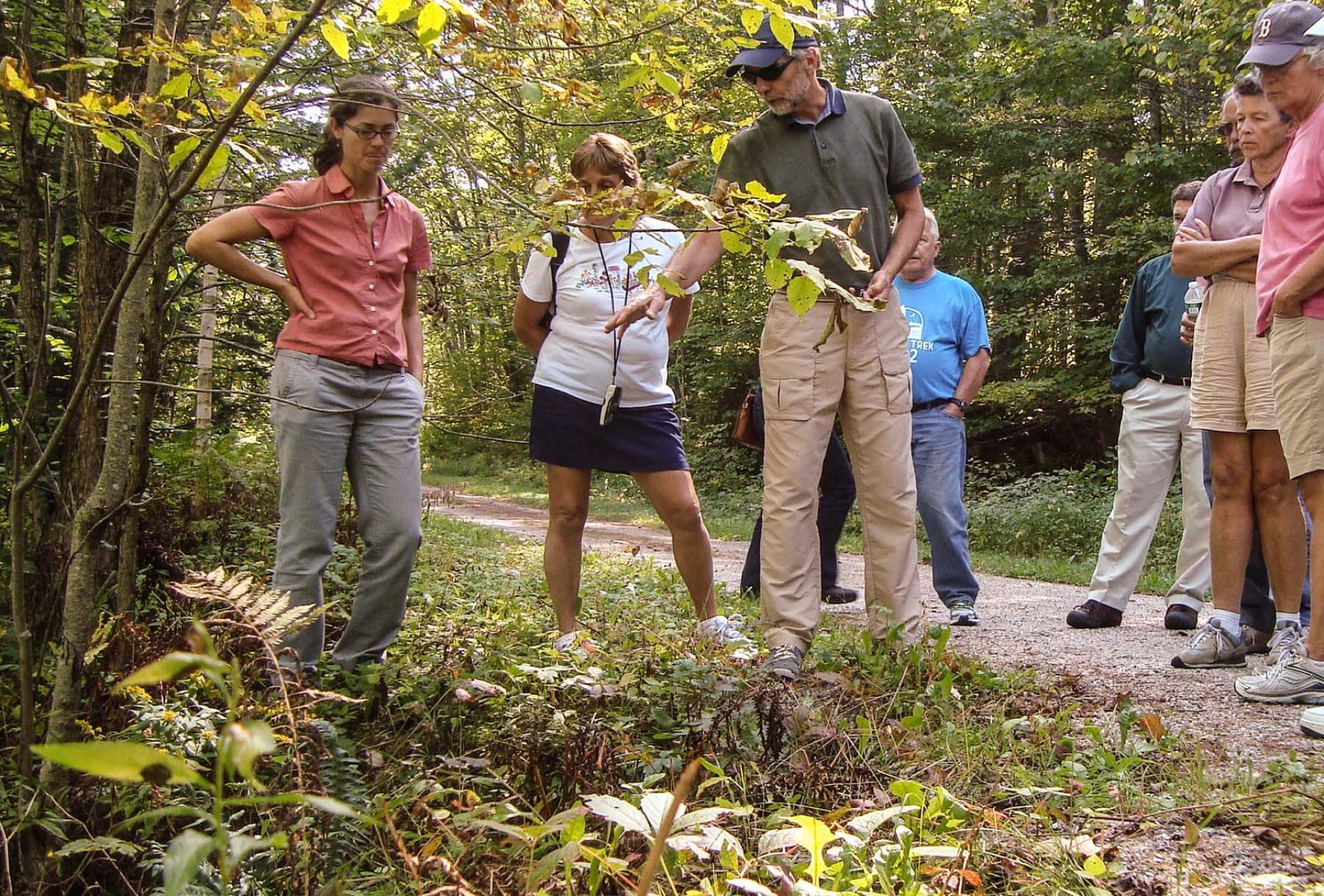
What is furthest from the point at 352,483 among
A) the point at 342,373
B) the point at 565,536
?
the point at 565,536

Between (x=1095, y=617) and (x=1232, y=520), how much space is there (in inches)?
51.1

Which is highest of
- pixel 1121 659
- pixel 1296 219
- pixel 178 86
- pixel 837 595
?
pixel 1296 219

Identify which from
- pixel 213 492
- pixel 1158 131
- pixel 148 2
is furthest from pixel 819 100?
pixel 1158 131

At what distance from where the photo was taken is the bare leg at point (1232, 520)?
4230 mm

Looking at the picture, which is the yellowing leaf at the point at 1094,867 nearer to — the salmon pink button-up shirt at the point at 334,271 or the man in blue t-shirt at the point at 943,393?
the salmon pink button-up shirt at the point at 334,271

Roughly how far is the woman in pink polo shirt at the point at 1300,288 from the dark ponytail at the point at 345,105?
289 centimetres

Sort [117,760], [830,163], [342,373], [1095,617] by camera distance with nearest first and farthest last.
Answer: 1. [117,760]
2. [342,373]
3. [830,163]
4. [1095,617]

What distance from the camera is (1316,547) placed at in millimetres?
3516

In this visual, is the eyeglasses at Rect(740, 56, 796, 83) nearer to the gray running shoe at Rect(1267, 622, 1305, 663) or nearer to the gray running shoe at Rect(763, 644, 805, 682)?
the gray running shoe at Rect(763, 644, 805, 682)

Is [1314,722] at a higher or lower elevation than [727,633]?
higher

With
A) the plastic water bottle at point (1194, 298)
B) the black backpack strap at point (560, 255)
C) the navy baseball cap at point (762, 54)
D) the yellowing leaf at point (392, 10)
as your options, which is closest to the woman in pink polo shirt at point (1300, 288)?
the plastic water bottle at point (1194, 298)

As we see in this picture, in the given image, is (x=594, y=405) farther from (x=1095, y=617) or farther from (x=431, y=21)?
(x=1095, y=617)

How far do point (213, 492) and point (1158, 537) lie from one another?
346 inches

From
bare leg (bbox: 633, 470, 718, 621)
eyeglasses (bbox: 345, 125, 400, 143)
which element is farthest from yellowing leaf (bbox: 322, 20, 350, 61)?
bare leg (bbox: 633, 470, 718, 621)
